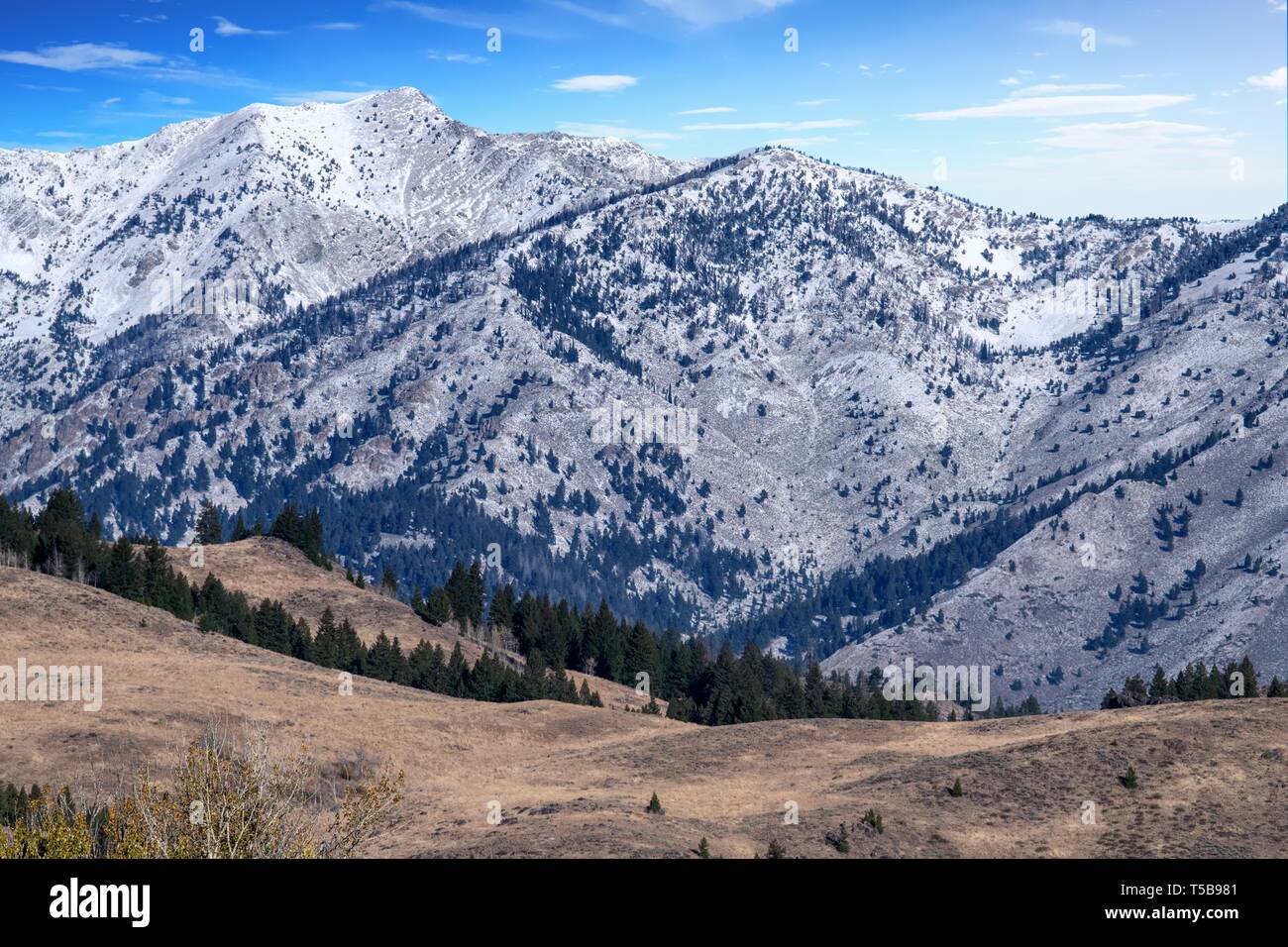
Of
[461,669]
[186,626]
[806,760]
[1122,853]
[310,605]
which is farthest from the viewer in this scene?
[310,605]

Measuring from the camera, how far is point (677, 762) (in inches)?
3900

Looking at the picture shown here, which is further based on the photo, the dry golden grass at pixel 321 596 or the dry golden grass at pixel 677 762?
the dry golden grass at pixel 321 596

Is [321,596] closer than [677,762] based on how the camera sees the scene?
No

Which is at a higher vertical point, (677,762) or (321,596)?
(321,596)

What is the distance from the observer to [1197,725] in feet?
291

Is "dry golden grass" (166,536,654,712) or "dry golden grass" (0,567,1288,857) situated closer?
"dry golden grass" (0,567,1288,857)

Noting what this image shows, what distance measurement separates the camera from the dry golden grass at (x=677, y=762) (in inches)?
2884

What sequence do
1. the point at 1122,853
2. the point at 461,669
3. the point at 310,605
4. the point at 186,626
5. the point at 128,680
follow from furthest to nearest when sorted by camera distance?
the point at 310,605 → the point at 461,669 → the point at 186,626 → the point at 128,680 → the point at 1122,853

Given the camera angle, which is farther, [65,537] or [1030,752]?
[65,537]

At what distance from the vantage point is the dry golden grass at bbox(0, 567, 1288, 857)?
7325 centimetres
